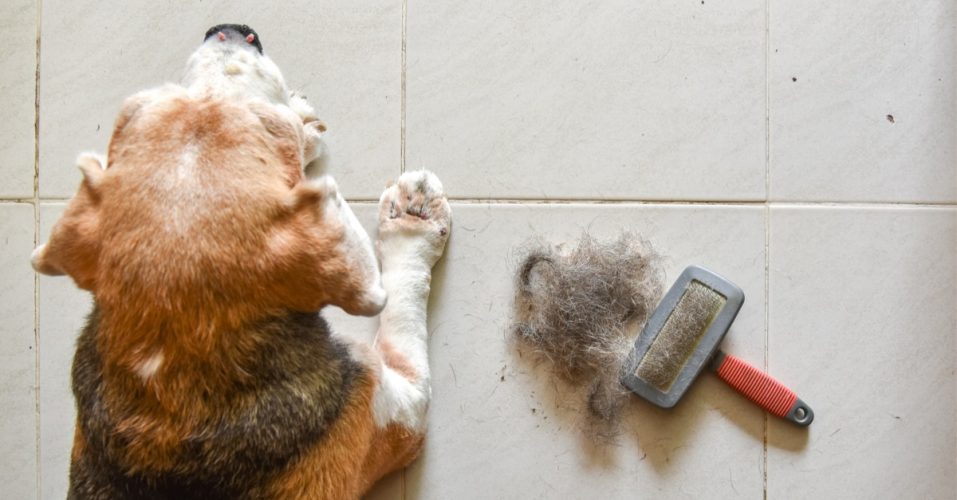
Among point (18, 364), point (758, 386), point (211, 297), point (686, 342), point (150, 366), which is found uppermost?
point (211, 297)

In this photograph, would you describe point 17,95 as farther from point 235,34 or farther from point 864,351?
point 864,351

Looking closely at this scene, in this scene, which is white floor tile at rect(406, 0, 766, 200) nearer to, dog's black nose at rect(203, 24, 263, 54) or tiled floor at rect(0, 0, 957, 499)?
tiled floor at rect(0, 0, 957, 499)

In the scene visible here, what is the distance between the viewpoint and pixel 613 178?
5.44 ft

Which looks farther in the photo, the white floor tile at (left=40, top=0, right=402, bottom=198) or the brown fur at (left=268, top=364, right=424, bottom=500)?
the white floor tile at (left=40, top=0, right=402, bottom=198)

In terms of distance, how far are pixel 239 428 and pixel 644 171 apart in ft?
3.59

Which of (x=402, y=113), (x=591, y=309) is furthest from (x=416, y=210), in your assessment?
(x=591, y=309)

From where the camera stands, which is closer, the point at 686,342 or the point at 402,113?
the point at 686,342

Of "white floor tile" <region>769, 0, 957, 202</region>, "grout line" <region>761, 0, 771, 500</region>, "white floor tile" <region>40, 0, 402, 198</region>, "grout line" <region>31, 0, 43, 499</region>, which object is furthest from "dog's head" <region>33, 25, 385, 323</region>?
"white floor tile" <region>769, 0, 957, 202</region>

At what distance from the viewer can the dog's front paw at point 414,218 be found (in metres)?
1.57

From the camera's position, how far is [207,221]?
1.02 meters

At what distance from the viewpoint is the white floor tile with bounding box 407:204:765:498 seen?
1.62 m

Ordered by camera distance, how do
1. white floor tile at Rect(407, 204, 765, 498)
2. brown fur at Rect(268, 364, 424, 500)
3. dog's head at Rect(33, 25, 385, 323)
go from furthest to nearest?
white floor tile at Rect(407, 204, 765, 498)
brown fur at Rect(268, 364, 424, 500)
dog's head at Rect(33, 25, 385, 323)

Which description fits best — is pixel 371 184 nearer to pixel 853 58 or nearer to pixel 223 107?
pixel 223 107

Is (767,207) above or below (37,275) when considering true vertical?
above
